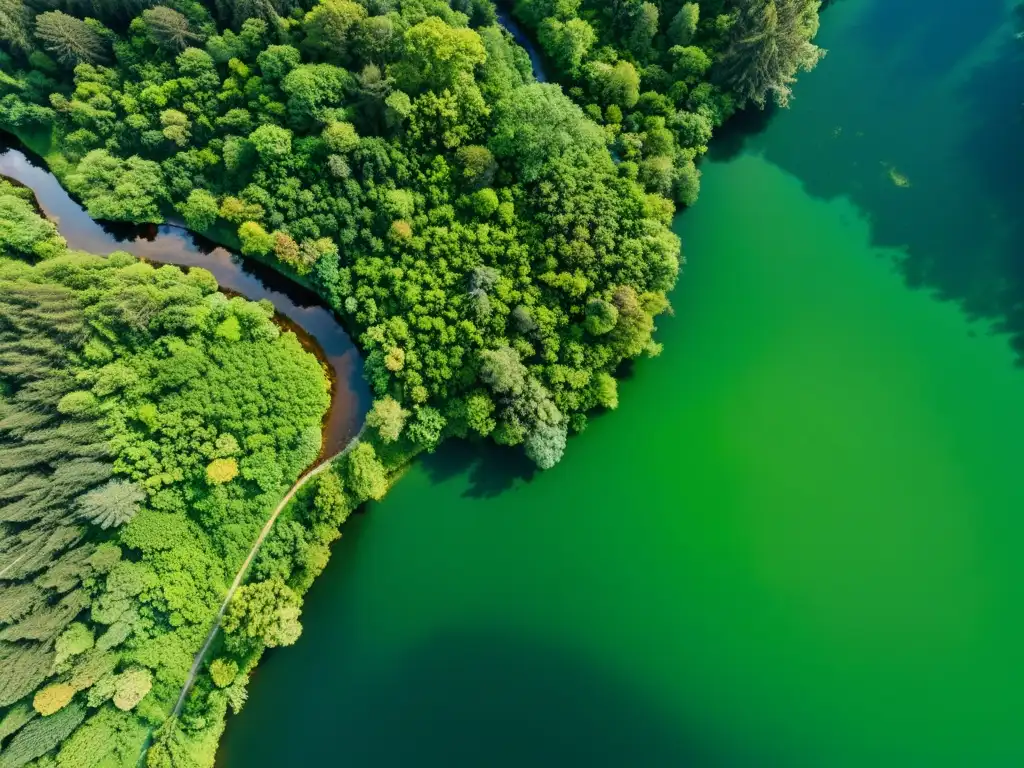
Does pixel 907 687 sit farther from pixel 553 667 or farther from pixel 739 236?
pixel 739 236

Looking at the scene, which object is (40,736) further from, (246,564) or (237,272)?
(237,272)

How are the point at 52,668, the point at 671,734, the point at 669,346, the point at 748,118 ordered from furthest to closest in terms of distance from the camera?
the point at 748,118 < the point at 669,346 < the point at 671,734 < the point at 52,668

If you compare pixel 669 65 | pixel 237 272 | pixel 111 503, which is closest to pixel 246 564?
pixel 111 503

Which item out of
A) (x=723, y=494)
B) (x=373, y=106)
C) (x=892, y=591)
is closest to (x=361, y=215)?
(x=373, y=106)

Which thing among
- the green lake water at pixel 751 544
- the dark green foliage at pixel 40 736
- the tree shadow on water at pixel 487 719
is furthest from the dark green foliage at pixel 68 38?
the tree shadow on water at pixel 487 719

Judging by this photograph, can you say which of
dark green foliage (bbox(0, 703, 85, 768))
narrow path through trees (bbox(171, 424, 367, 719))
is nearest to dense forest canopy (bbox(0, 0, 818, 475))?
narrow path through trees (bbox(171, 424, 367, 719))

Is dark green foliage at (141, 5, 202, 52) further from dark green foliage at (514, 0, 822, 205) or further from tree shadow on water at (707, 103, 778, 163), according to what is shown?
tree shadow on water at (707, 103, 778, 163)
